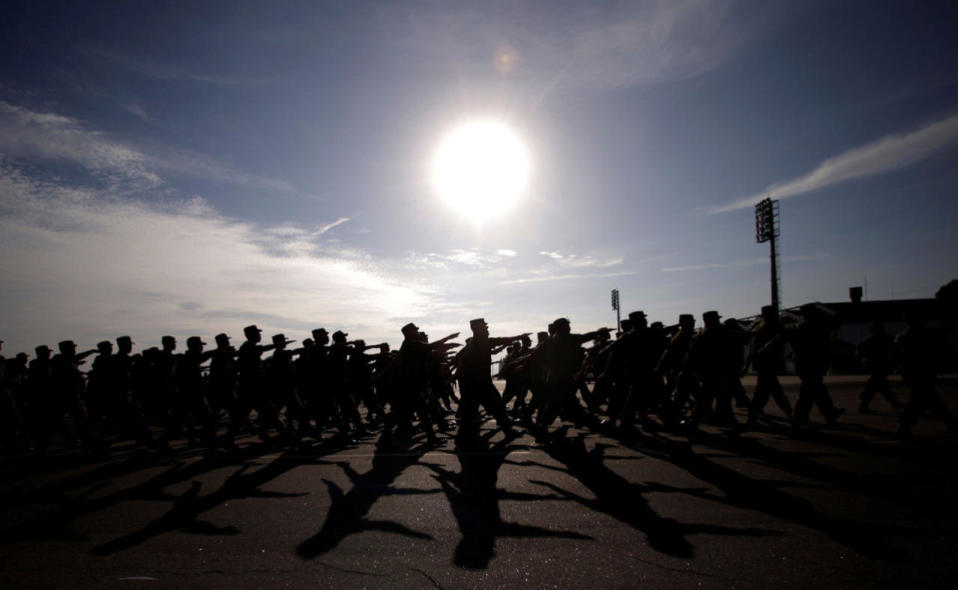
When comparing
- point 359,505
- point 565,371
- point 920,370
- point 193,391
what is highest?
point 920,370

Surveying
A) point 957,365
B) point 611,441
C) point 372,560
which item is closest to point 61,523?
point 372,560

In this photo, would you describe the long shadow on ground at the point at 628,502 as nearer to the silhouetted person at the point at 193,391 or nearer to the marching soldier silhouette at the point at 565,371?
the marching soldier silhouette at the point at 565,371

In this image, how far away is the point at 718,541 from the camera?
3.80 m

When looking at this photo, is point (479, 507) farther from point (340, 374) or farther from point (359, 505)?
point (340, 374)

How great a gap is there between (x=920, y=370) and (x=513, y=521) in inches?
288

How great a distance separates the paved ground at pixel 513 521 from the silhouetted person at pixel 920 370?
467 mm

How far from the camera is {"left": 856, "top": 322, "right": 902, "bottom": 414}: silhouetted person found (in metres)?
10.9

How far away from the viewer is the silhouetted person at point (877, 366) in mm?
10938

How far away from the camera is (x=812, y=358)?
8.87m

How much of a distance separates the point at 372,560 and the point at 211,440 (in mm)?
6921

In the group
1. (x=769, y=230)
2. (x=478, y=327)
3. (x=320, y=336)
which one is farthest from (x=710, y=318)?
(x=769, y=230)

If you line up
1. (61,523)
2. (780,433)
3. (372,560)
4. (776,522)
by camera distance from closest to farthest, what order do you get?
(372,560) < (776,522) < (61,523) < (780,433)

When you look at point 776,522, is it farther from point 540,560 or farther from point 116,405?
point 116,405

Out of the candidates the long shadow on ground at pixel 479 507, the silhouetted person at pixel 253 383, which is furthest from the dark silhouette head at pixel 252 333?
the long shadow on ground at pixel 479 507
